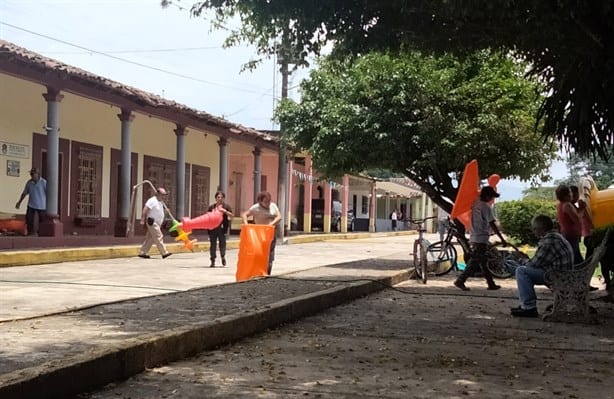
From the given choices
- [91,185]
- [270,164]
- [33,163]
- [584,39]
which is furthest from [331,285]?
[270,164]

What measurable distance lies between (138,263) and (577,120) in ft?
32.1

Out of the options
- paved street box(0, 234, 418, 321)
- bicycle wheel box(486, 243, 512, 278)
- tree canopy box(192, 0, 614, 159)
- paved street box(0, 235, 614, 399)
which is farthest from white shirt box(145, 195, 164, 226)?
tree canopy box(192, 0, 614, 159)

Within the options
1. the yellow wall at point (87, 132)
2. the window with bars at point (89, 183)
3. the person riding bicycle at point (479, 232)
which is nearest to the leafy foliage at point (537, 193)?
the person riding bicycle at point (479, 232)

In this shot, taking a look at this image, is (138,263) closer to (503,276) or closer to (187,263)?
(187,263)

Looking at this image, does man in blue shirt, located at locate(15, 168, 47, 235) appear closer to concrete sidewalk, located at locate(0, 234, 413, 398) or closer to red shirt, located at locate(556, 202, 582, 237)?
concrete sidewalk, located at locate(0, 234, 413, 398)

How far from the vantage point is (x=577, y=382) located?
5.40 m

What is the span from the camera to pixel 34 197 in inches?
640

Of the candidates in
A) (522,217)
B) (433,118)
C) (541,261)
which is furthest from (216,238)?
(522,217)

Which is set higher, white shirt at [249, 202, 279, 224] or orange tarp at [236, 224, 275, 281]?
white shirt at [249, 202, 279, 224]

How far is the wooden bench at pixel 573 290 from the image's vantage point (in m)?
8.20

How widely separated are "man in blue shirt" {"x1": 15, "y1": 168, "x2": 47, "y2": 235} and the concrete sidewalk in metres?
2.58

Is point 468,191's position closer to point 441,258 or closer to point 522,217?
point 441,258

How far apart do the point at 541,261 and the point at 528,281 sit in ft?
0.92

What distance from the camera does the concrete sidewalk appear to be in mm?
4715
